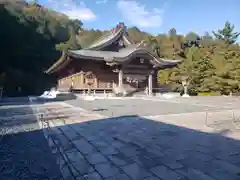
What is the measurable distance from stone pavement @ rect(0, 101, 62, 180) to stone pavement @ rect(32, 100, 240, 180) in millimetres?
144

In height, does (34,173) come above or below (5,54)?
below

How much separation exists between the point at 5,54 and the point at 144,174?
2992 cm

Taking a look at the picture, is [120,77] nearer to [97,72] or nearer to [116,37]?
[97,72]

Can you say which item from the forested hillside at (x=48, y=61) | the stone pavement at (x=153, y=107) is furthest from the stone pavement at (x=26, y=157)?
the forested hillside at (x=48, y=61)

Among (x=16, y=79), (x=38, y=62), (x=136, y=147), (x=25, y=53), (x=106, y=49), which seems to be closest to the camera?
(x=136, y=147)

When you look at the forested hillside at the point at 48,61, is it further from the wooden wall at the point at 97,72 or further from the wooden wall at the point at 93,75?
the wooden wall at the point at 93,75

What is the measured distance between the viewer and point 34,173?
2.91 metres

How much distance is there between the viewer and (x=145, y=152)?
3.48 m

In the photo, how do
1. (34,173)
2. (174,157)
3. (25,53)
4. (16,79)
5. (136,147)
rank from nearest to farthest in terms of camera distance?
(34,173) < (174,157) < (136,147) < (16,79) < (25,53)

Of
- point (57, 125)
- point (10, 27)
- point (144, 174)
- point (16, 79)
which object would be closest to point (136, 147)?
point (144, 174)

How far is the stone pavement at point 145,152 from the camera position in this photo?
2.73 m

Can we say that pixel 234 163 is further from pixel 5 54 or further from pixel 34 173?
pixel 5 54

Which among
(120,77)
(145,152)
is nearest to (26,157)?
(145,152)

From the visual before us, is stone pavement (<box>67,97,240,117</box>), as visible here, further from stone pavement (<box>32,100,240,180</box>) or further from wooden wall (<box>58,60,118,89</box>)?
wooden wall (<box>58,60,118,89</box>)
